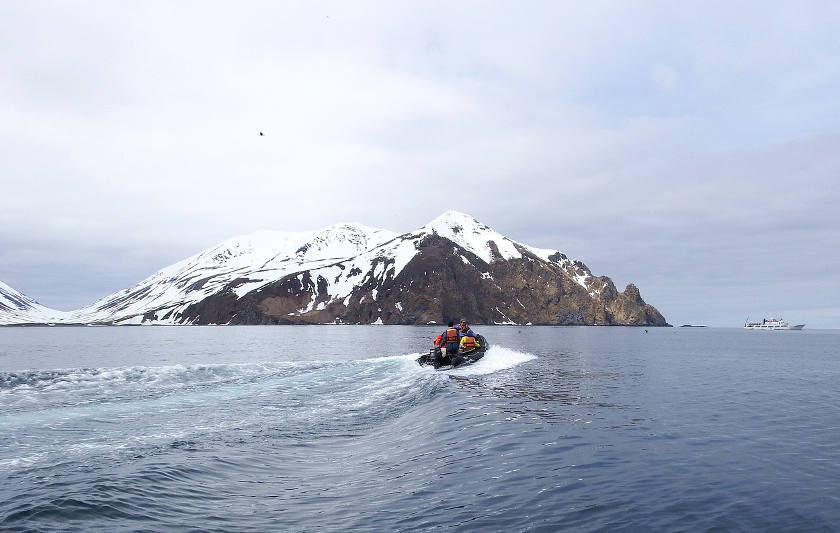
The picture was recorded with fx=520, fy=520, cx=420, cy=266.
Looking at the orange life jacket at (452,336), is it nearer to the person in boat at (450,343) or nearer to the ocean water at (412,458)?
the person in boat at (450,343)

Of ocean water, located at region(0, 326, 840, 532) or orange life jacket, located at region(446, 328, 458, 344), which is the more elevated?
orange life jacket, located at region(446, 328, 458, 344)

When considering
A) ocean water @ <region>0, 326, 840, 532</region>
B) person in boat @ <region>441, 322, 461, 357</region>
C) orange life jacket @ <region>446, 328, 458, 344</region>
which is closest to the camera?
ocean water @ <region>0, 326, 840, 532</region>

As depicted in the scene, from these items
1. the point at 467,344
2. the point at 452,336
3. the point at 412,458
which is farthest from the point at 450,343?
the point at 412,458

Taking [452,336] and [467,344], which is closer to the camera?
[452,336]

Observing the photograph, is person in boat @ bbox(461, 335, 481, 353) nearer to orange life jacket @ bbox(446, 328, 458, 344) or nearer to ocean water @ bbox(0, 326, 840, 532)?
orange life jacket @ bbox(446, 328, 458, 344)

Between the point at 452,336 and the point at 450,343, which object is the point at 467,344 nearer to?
the point at 452,336

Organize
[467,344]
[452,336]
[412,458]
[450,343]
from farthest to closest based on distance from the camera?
[467,344], [452,336], [450,343], [412,458]

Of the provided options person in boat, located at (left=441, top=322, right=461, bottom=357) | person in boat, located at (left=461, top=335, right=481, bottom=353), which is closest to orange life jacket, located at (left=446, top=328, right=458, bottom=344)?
person in boat, located at (left=441, top=322, right=461, bottom=357)

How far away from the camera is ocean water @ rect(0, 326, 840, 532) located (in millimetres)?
13188

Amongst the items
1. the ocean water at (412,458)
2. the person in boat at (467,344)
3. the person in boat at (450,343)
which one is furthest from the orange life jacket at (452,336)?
the ocean water at (412,458)

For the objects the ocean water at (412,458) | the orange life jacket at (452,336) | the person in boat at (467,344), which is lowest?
the ocean water at (412,458)

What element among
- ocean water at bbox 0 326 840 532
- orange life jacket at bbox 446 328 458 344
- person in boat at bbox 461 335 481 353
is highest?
orange life jacket at bbox 446 328 458 344

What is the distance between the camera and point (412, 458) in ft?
63.1

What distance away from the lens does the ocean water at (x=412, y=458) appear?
13188 millimetres
